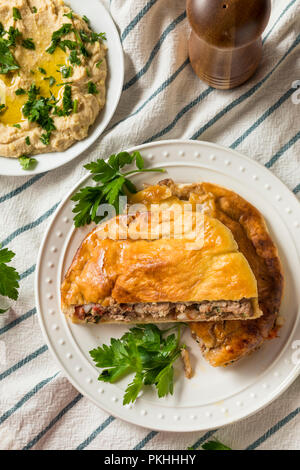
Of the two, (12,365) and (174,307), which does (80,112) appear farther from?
(12,365)

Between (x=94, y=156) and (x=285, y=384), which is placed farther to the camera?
(x=94, y=156)

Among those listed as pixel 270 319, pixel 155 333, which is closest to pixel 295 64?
pixel 270 319

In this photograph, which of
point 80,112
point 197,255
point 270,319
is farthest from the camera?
point 80,112

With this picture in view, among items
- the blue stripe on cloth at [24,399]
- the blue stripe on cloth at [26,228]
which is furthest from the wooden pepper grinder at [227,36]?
the blue stripe on cloth at [24,399]

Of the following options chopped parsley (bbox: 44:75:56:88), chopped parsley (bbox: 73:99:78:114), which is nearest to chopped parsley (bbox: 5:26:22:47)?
chopped parsley (bbox: 44:75:56:88)

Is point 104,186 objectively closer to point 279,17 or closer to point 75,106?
point 75,106

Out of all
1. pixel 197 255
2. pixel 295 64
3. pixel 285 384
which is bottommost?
pixel 285 384
